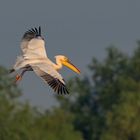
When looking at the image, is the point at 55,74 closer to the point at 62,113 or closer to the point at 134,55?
the point at 62,113

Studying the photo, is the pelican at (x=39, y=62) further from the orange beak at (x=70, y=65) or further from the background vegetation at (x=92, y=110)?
the background vegetation at (x=92, y=110)

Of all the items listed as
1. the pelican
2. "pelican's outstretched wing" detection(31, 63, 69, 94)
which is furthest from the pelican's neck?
"pelican's outstretched wing" detection(31, 63, 69, 94)

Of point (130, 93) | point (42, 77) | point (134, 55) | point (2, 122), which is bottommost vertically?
point (42, 77)

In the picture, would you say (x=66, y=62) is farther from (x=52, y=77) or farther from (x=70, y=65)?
(x=52, y=77)

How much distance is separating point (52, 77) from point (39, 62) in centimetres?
125

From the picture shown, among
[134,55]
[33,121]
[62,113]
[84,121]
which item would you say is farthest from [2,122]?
[134,55]

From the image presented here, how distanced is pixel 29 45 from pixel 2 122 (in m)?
36.9

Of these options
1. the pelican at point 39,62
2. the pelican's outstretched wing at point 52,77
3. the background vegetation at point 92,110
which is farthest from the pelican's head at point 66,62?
the background vegetation at point 92,110

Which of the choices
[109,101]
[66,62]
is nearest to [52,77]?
[66,62]

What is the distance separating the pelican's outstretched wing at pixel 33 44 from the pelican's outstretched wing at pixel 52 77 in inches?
54.4

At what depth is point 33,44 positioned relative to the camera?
32031mm

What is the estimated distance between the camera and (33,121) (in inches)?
2889

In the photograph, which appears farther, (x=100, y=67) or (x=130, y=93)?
(x=100, y=67)

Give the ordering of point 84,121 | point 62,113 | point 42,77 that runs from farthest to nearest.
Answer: point 84,121 → point 62,113 → point 42,77
